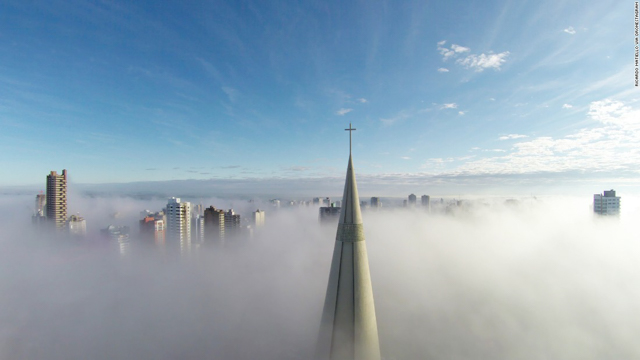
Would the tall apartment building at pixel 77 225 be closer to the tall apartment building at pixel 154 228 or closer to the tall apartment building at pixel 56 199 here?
the tall apartment building at pixel 56 199

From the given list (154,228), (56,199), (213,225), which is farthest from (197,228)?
(56,199)

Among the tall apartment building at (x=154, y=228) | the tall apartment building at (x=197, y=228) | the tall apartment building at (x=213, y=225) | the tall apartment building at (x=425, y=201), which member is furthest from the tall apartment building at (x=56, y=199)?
the tall apartment building at (x=425, y=201)

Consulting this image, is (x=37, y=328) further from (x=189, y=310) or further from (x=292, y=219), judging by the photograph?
(x=292, y=219)

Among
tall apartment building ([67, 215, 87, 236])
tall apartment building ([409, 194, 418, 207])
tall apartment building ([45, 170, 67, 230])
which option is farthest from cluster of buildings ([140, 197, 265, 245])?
tall apartment building ([409, 194, 418, 207])

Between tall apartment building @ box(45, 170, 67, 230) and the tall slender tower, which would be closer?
the tall slender tower

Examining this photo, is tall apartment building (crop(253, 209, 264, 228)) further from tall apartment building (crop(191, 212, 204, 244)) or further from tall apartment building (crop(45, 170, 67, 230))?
tall apartment building (crop(45, 170, 67, 230))

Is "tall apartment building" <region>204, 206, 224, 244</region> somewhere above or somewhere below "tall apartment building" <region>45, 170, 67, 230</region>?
below
